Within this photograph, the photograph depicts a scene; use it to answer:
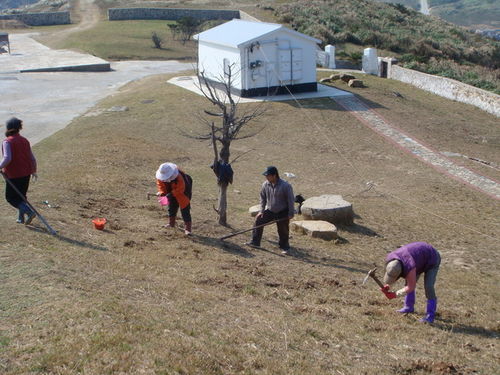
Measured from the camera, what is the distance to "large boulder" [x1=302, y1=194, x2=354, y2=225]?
45.3ft

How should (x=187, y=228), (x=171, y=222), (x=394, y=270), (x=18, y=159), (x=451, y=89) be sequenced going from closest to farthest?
(x=394, y=270) → (x=18, y=159) → (x=187, y=228) → (x=171, y=222) → (x=451, y=89)

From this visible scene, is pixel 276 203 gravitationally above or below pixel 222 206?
above

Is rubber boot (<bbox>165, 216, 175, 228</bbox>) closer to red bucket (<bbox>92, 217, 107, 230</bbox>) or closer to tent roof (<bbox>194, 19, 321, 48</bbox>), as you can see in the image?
red bucket (<bbox>92, 217, 107, 230</bbox>)

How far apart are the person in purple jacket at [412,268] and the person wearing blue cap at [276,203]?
3.22 m

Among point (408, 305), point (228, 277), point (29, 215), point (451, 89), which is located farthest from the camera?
point (451, 89)

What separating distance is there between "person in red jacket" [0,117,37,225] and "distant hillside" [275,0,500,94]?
93.1 feet

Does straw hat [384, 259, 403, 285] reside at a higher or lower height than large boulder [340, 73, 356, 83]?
lower

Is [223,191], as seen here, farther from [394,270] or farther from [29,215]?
[394,270]

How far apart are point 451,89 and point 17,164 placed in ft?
81.1

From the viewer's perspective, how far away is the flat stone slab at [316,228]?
12.9 metres

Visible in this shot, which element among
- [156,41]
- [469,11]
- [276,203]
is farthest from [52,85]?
[469,11]

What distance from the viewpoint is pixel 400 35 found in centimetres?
4694

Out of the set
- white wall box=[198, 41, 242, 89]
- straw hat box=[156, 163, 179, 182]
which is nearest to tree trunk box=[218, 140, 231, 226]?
straw hat box=[156, 163, 179, 182]

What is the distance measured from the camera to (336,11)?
53.7 meters
